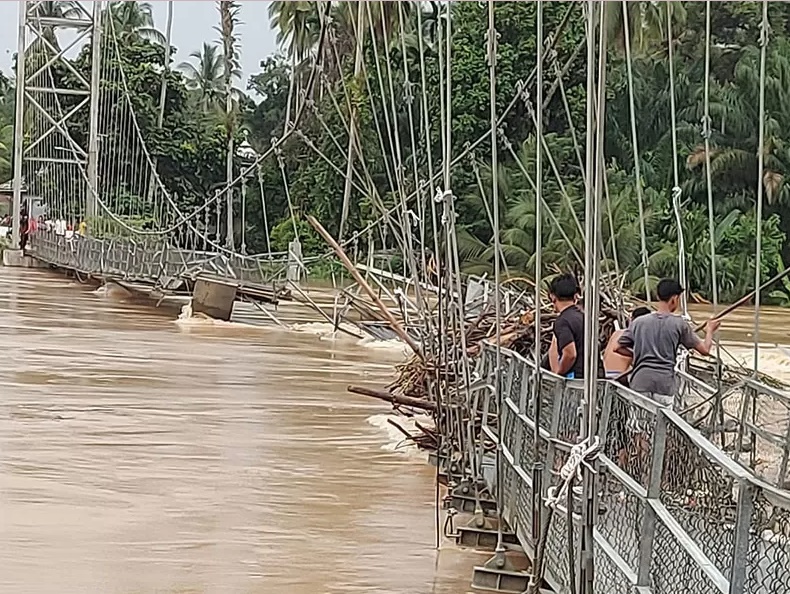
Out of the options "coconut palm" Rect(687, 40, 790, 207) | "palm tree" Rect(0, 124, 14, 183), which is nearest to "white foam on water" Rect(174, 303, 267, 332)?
"coconut palm" Rect(687, 40, 790, 207)

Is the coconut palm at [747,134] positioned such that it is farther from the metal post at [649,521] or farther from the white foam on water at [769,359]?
the metal post at [649,521]

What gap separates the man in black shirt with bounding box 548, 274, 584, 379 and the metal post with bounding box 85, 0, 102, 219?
31.6m

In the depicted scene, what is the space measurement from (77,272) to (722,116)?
1519 centimetres

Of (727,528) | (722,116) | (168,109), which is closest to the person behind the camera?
(727,528)

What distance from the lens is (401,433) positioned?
12.5 metres

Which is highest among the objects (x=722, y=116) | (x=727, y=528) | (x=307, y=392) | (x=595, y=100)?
(x=722, y=116)

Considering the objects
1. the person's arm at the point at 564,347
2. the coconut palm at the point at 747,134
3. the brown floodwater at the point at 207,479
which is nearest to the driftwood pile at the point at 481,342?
the brown floodwater at the point at 207,479

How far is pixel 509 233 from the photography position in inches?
1213

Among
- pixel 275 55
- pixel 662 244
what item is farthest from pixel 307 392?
pixel 275 55

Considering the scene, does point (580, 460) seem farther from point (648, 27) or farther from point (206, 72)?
point (206, 72)

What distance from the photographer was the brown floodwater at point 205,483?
7656 millimetres

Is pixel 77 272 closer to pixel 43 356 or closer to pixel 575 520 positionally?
pixel 43 356

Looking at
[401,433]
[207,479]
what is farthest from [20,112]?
[207,479]

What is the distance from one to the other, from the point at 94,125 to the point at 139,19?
17.7 meters
